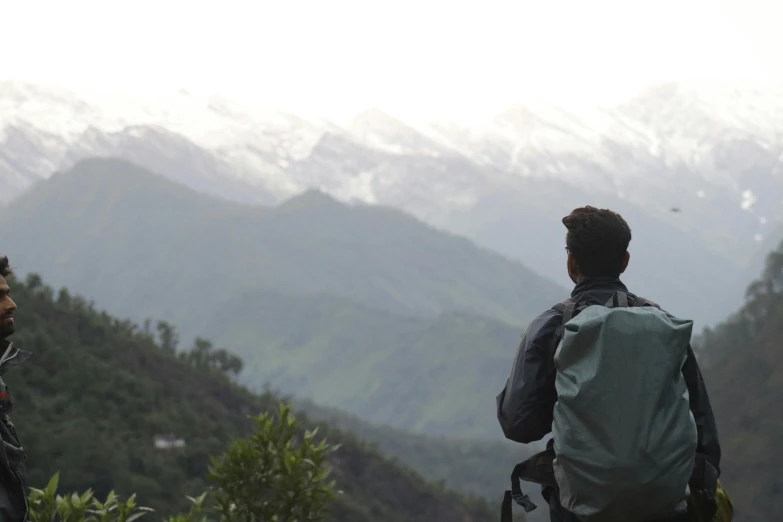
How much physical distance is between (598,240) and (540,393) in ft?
2.59

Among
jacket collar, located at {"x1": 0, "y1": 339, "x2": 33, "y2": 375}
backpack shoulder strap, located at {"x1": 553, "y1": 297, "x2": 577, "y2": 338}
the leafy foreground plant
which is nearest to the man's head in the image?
jacket collar, located at {"x1": 0, "y1": 339, "x2": 33, "y2": 375}

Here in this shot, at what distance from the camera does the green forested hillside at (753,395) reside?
269 ft

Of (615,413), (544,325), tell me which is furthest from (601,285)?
(615,413)

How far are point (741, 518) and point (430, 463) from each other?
90.3 meters

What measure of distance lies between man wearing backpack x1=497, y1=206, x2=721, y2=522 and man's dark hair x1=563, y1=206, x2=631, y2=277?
229mm

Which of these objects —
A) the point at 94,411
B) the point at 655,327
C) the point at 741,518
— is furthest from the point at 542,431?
the point at 741,518

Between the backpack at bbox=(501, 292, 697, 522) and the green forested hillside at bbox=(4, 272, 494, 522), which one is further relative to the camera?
the green forested hillside at bbox=(4, 272, 494, 522)

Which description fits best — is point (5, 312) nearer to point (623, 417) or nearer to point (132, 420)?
point (623, 417)

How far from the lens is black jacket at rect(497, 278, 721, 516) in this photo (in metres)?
4.69

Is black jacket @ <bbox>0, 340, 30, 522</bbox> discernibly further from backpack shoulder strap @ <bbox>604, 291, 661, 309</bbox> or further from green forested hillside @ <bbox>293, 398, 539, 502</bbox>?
green forested hillside @ <bbox>293, 398, 539, 502</bbox>

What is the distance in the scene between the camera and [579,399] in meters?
4.38

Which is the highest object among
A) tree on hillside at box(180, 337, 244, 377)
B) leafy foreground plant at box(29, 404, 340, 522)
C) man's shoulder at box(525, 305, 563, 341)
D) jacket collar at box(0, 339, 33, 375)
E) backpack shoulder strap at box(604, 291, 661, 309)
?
backpack shoulder strap at box(604, 291, 661, 309)

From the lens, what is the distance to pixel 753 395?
97.9 meters

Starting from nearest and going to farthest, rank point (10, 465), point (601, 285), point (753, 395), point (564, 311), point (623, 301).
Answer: point (10, 465)
point (623, 301)
point (564, 311)
point (601, 285)
point (753, 395)
